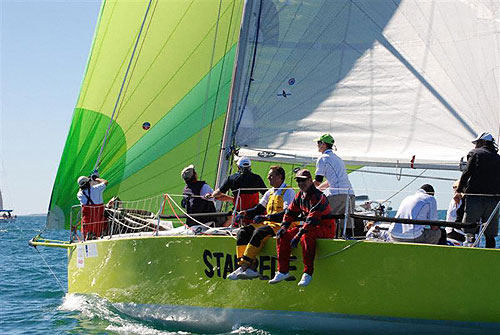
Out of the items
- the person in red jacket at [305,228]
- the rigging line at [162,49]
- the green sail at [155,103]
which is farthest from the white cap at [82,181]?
the person in red jacket at [305,228]

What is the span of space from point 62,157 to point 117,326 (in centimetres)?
350

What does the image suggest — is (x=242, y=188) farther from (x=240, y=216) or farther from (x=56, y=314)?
(x=56, y=314)

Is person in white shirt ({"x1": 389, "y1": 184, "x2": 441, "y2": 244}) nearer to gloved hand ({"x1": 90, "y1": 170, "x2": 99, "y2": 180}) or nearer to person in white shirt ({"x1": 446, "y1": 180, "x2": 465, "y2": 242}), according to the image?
person in white shirt ({"x1": 446, "y1": 180, "x2": 465, "y2": 242})

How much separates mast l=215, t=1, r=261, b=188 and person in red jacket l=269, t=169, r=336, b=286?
2468 mm

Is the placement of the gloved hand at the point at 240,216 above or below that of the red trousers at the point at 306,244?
above

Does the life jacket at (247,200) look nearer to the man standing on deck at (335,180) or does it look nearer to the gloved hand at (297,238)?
the man standing on deck at (335,180)

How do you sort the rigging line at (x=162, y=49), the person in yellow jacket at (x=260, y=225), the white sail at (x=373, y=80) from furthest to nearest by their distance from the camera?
the rigging line at (x=162, y=49)
the white sail at (x=373, y=80)
the person in yellow jacket at (x=260, y=225)

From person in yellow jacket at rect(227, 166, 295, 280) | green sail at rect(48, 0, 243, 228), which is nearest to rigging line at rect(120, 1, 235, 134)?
green sail at rect(48, 0, 243, 228)

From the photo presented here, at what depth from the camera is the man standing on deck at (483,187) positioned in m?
7.08

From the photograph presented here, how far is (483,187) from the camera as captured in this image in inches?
279

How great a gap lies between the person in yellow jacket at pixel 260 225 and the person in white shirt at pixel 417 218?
1067 millimetres

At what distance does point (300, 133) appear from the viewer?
9242 mm

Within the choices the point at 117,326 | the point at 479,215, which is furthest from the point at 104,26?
the point at 479,215

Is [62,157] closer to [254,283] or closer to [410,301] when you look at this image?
[254,283]
